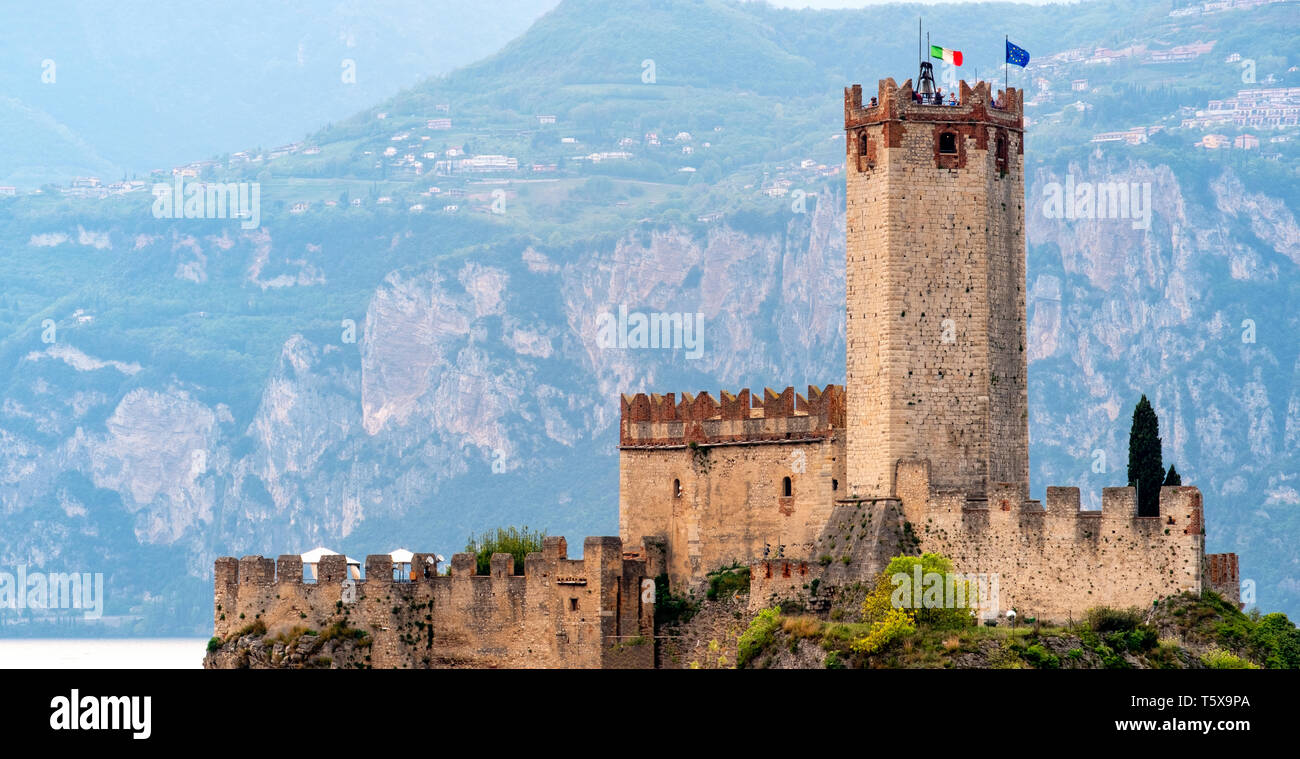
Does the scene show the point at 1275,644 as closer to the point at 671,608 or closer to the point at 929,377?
the point at 929,377

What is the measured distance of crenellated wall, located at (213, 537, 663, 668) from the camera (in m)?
97.8

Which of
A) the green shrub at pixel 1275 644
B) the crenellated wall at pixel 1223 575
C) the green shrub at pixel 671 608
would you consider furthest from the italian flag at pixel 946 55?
the green shrub at pixel 1275 644

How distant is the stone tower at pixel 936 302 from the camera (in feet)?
310

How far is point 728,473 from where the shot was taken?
10169 centimetres

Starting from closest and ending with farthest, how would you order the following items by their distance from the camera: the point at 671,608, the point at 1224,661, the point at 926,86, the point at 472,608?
1. the point at 1224,661
2. the point at 926,86
3. the point at 472,608
4. the point at 671,608

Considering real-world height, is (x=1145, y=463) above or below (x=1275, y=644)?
above

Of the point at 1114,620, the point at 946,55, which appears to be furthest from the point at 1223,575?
the point at 946,55

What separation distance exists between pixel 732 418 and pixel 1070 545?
16.9 m

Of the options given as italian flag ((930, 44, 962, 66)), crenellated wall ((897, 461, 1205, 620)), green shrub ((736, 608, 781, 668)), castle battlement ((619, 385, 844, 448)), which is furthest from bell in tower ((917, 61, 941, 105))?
green shrub ((736, 608, 781, 668))
